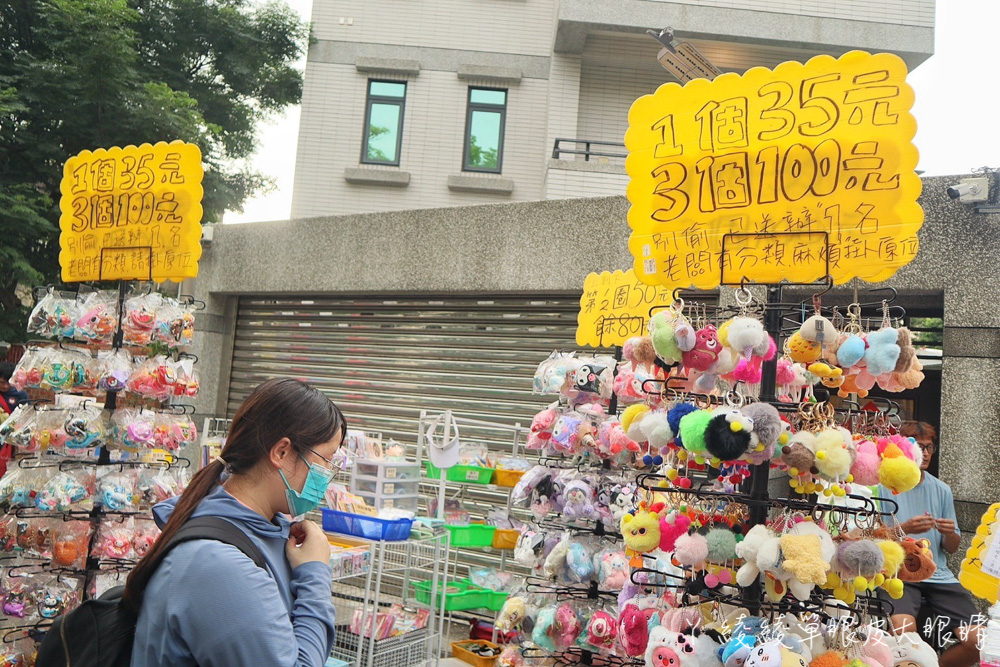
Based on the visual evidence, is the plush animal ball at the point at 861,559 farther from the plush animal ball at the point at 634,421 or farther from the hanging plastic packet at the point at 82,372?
the hanging plastic packet at the point at 82,372

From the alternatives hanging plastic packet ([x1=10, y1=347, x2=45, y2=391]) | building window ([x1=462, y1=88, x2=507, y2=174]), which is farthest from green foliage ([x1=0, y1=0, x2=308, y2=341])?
hanging plastic packet ([x1=10, y1=347, x2=45, y2=391])

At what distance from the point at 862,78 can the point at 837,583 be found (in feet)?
5.71

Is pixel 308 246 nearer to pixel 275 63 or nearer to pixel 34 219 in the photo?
pixel 34 219

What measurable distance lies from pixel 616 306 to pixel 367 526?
6.84 ft

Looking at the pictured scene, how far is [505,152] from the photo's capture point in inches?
493

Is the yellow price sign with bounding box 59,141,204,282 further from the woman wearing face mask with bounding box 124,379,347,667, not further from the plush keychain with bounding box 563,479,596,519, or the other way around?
the woman wearing face mask with bounding box 124,379,347,667

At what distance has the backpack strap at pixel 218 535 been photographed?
5.58 ft

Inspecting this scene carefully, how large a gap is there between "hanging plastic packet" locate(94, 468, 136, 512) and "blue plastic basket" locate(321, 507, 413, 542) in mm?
1184

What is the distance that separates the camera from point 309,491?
2.01 metres

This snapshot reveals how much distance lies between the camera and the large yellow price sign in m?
2.77

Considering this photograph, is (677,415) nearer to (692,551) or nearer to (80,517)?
(692,551)

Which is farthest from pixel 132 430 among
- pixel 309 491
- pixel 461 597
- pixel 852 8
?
pixel 852 8

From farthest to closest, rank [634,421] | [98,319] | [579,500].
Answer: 1. [98,319]
2. [579,500]
3. [634,421]

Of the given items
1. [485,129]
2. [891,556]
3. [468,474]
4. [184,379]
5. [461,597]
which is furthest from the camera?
[485,129]
